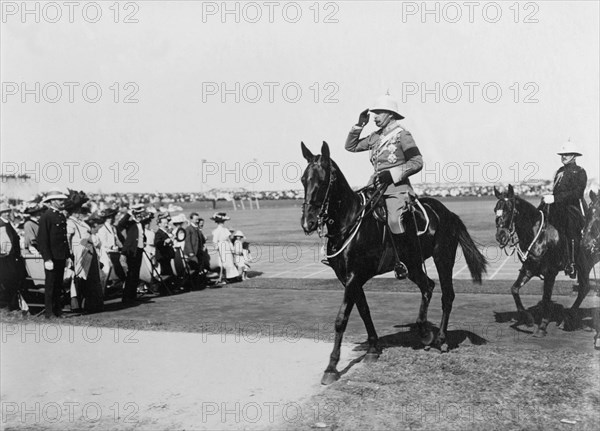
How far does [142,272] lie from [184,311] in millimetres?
2986

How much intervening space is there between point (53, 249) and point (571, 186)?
864 centimetres

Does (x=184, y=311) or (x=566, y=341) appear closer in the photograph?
(x=566, y=341)

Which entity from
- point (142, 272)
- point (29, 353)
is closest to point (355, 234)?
point (29, 353)

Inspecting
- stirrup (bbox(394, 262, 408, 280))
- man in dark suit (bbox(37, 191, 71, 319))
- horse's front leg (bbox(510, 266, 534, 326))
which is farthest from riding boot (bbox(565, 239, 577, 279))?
man in dark suit (bbox(37, 191, 71, 319))

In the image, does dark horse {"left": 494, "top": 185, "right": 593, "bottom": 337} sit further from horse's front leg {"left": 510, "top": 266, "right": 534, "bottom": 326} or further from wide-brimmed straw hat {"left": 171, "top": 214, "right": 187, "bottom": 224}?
wide-brimmed straw hat {"left": 171, "top": 214, "right": 187, "bottom": 224}

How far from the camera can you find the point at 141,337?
885 cm

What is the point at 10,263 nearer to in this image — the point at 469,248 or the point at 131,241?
the point at 131,241

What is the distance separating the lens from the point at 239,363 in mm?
7234

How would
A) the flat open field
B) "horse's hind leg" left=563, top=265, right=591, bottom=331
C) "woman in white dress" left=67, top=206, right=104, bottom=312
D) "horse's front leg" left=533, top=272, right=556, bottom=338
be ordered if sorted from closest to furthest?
1. the flat open field
2. "horse's front leg" left=533, top=272, right=556, bottom=338
3. "horse's hind leg" left=563, top=265, right=591, bottom=331
4. "woman in white dress" left=67, top=206, right=104, bottom=312

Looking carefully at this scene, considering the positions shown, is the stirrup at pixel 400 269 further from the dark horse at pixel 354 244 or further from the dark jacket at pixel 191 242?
the dark jacket at pixel 191 242

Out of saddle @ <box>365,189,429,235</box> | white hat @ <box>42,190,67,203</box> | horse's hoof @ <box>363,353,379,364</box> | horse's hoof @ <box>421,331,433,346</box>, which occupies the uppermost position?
white hat @ <box>42,190,67,203</box>

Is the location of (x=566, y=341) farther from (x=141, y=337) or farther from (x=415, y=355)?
(x=141, y=337)

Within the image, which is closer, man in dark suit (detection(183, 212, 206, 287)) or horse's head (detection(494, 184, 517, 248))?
horse's head (detection(494, 184, 517, 248))

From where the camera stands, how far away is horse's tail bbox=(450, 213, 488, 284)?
8.63 m
